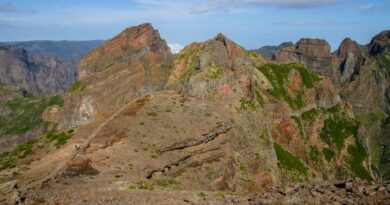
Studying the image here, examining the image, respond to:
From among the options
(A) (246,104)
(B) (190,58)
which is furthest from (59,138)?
(B) (190,58)

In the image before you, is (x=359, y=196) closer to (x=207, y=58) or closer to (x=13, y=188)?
(x=13, y=188)

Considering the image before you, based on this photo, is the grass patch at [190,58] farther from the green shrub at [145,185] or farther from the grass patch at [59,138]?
the green shrub at [145,185]

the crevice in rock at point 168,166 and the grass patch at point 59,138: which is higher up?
the grass patch at point 59,138

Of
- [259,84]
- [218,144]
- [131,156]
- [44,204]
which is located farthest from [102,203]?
[259,84]

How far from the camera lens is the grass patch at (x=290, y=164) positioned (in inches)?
6324

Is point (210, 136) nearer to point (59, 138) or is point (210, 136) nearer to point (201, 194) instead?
point (59, 138)

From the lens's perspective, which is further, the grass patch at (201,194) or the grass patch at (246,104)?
the grass patch at (246,104)

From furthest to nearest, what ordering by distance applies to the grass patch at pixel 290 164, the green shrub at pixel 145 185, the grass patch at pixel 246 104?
the grass patch at pixel 290 164 < the grass patch at pixel 246 104 < the green shrub at pixel 145 185

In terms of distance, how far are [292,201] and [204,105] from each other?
48.8 meters

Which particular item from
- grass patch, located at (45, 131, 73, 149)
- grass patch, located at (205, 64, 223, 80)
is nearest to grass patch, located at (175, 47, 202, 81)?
→ grass patch, located at (205, 64, 223, 80)

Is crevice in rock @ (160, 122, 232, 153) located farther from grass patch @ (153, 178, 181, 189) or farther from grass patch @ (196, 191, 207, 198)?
grass patch @ (196, 191, 207, 198)

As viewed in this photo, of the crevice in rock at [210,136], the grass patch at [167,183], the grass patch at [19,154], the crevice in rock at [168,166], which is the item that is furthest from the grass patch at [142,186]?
the grass patch at [19,154]

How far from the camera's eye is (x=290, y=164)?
6535 inches

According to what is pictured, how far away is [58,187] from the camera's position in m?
52.2
